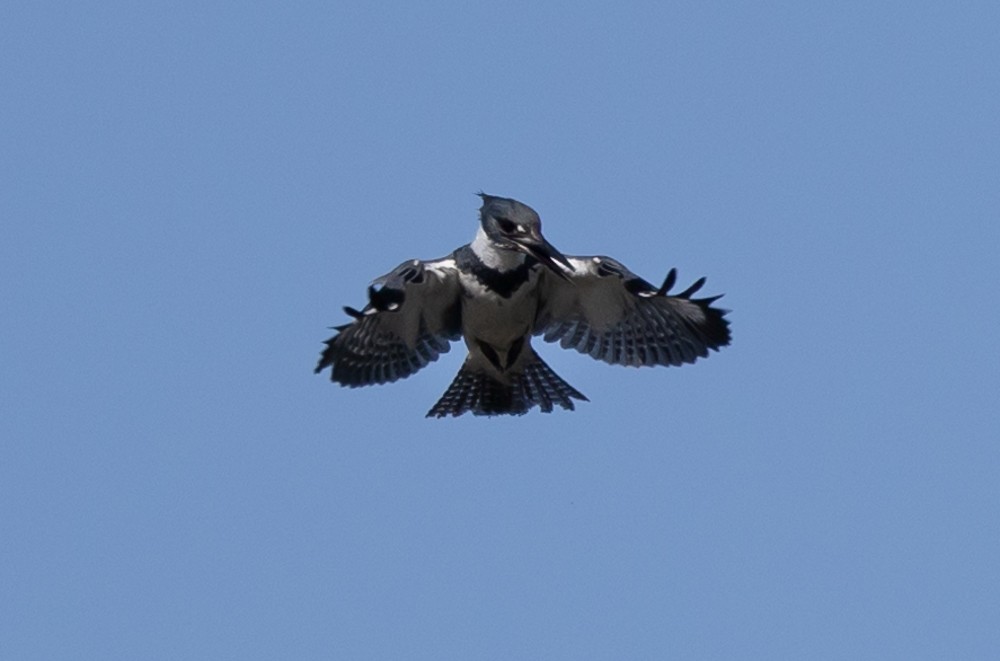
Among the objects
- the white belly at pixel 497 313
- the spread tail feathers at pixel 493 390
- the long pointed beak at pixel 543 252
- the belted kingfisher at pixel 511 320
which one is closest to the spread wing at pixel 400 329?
the belted kingfisher at pixel 511 320

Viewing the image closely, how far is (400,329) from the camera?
10359 millimetres

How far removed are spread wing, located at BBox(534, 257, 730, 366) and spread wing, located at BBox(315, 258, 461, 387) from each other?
1.98 feet

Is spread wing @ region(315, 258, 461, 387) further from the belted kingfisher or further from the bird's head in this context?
the bird's head

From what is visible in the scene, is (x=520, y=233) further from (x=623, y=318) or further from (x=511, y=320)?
(x=623, y=318)

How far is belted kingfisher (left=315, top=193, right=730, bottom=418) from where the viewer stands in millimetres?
10055

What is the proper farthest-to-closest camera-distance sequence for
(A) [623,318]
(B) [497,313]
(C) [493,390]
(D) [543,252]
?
(C) [493,390], (A) [623,318], (B) [497,313], (D) [543,252]

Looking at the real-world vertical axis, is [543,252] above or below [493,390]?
above

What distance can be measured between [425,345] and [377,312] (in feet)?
2.64

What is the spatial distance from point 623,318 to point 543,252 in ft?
2.77

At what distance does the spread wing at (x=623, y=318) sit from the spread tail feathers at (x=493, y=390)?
0.24 m

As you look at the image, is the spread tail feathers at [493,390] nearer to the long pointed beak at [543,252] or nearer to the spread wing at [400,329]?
the spread wing at [400,329]

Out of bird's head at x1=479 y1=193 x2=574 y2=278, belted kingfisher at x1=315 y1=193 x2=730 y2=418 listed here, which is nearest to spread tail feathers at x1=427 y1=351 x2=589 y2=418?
belted kingfisher at x1=315 y1=193 x2=730 y2=418

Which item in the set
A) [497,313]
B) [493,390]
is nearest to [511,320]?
[497,313]

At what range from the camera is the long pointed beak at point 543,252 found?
9.90 meters
